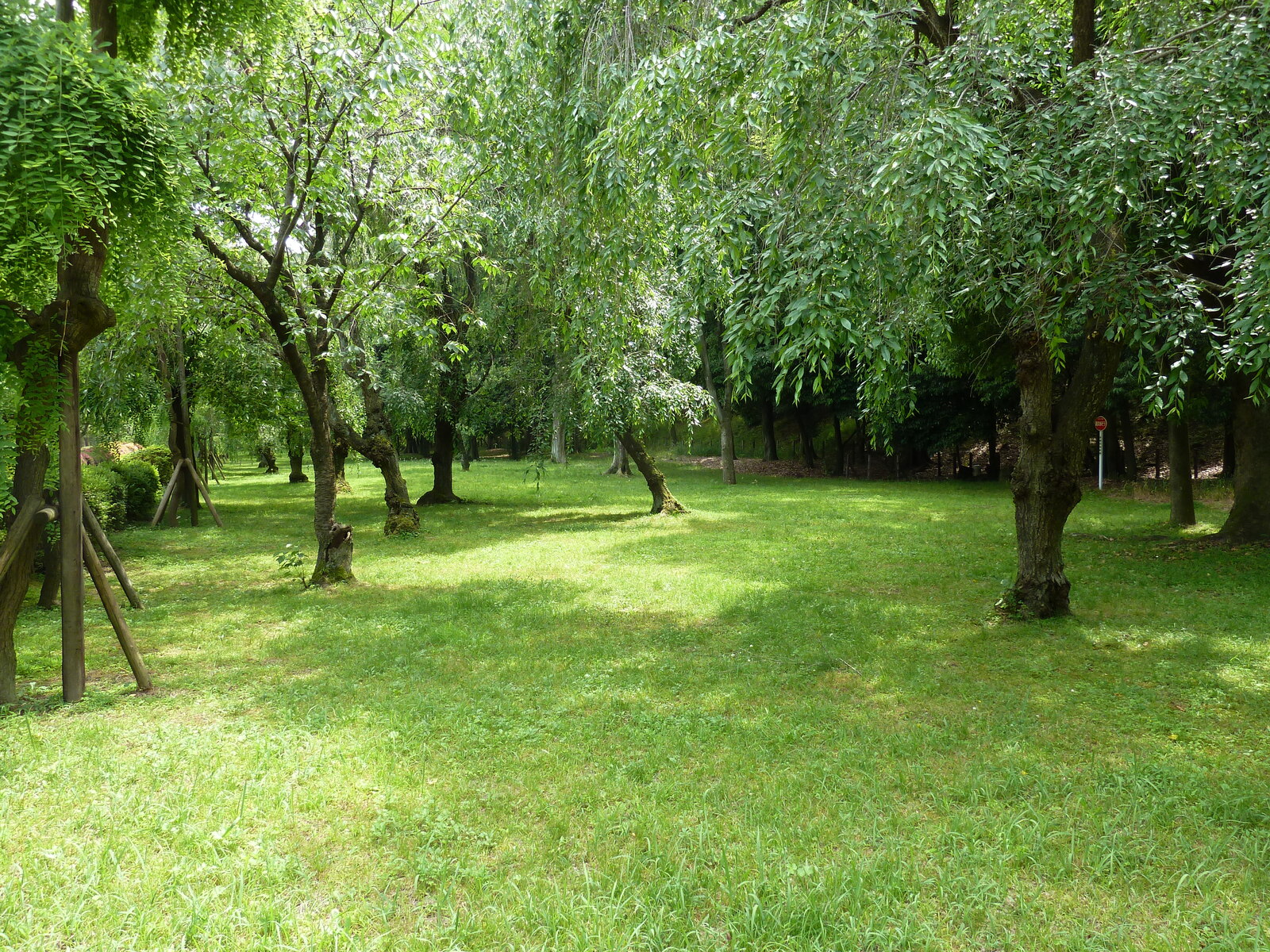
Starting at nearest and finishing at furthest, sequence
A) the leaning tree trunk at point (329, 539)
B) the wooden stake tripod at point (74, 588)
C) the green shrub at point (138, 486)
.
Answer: the wooden stake tripod at point (74, 588)
the leaning tree trunk at point (329, 539)
the green shrub at point (138, 486)

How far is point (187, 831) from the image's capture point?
141 inches

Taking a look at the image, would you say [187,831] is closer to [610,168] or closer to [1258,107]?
[610,168]

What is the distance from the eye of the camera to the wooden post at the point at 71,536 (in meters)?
5.16

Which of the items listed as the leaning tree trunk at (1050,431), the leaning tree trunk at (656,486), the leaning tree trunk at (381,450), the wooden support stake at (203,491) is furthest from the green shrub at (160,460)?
the leaning tree trunk at (1050,431)

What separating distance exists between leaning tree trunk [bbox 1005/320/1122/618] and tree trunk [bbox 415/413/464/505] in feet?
43.6

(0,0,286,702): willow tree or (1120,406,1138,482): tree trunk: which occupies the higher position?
(0,0,286,702): willow tree

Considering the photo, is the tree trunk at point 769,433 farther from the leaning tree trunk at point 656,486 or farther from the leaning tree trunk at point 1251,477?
the leaning tree trunk at point 1251,477

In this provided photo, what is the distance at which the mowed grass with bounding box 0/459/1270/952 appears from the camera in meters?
3.05

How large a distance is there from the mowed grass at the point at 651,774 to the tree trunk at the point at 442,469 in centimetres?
909

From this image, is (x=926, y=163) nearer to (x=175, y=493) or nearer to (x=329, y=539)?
(x=329, y=539)

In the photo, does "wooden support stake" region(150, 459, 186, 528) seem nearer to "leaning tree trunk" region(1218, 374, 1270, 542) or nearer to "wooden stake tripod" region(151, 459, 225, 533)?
"wooden stake tripod" region(151, 459, 225, 533)

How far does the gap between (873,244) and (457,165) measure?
614 cm

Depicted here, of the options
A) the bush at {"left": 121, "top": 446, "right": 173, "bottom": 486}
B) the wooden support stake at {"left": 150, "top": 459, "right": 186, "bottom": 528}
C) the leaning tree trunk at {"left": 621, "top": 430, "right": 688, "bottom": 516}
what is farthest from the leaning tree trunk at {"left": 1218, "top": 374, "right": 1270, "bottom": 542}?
the bush at {"left": 121, "top": 446, "right": 173, "bottom": 486}

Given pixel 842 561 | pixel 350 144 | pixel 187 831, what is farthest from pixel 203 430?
pixel 187 831
